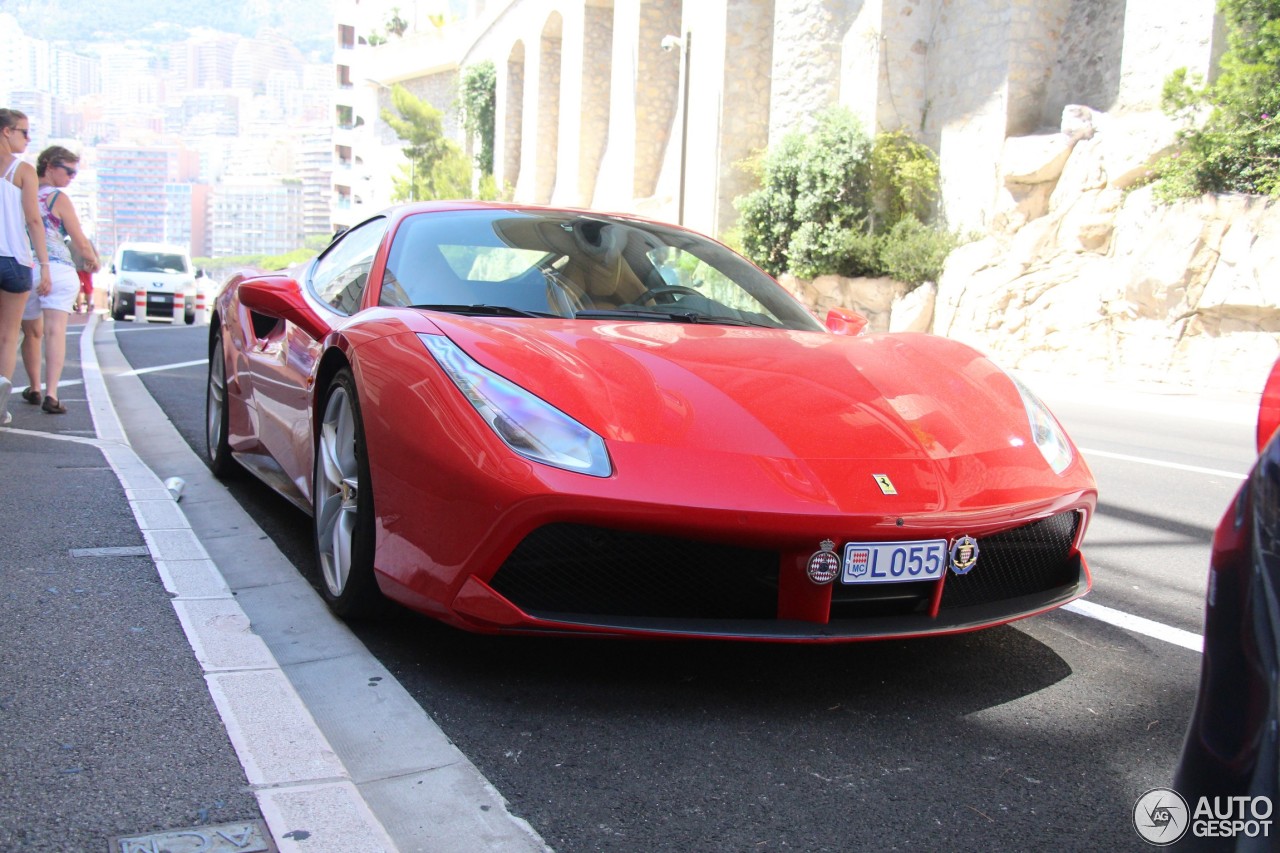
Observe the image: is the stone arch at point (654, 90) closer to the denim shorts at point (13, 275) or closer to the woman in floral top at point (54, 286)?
the woman in floral top at point (54, 286)

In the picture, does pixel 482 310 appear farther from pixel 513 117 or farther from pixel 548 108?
pixel 513 117

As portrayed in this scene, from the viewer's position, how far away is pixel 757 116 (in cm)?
2884

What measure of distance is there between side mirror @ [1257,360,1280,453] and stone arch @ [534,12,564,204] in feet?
147

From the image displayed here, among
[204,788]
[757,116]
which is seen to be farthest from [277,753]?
[757,116]

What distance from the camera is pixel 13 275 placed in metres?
6.57

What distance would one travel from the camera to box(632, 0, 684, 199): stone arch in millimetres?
34594

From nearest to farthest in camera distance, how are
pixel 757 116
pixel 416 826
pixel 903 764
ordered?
1. pixel 416 826
2. pixel 903 764
3. pixel 757 116

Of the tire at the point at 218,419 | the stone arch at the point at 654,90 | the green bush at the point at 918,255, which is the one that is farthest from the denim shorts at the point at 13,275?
the stone arch at the point at 654,90

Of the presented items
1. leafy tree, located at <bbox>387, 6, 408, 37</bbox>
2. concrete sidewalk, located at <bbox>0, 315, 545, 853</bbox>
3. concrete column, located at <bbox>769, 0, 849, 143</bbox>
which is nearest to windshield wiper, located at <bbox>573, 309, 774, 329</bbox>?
concrete sidewalk, located at <bbox>0, 315, 545, 853</bbox>

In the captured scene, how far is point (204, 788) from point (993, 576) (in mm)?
1831

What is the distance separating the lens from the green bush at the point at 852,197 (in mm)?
22469

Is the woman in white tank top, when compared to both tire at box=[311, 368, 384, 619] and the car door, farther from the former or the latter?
tire at box=[311, 368, 384, 619]

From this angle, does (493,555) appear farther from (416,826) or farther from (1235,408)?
(1235,408)

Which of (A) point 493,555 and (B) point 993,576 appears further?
(B) point 993,576
